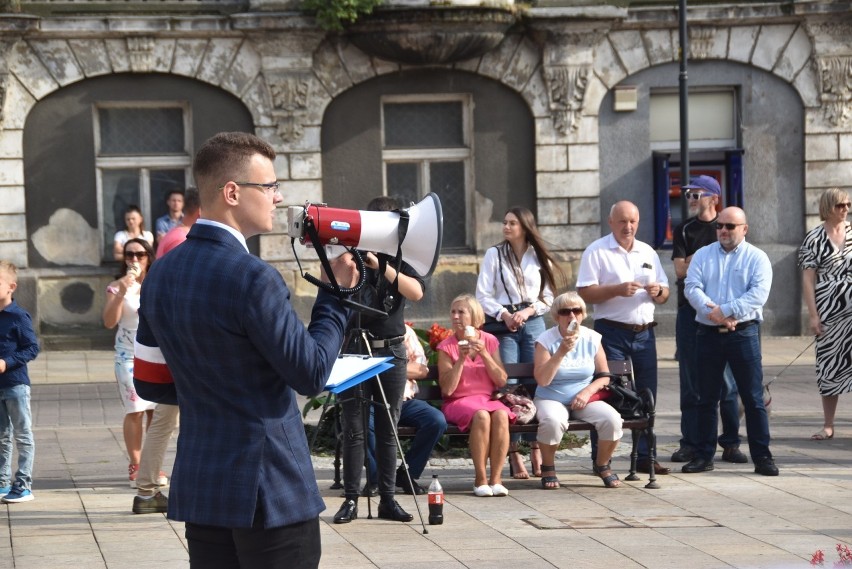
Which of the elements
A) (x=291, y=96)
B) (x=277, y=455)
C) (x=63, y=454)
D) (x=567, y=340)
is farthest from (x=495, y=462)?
(x=291, y=96)

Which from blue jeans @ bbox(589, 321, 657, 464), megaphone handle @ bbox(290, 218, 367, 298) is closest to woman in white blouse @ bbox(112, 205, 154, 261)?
blue jeans @ bbox(589, 321, 657, 464)

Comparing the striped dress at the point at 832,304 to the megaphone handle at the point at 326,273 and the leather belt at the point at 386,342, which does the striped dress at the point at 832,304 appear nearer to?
the leather belt at the point at 386,342

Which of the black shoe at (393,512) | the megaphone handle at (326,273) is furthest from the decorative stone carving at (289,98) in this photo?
the megaphone handle at (326,273)

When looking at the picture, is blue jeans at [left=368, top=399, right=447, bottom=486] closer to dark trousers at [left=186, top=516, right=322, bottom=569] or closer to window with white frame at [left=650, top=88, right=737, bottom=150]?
dark trousers at [left=186, top=516, right=322, bottom=569]

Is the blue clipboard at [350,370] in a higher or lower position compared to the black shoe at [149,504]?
higher

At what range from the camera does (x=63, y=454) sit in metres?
10.9

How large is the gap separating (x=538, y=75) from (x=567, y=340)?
1124 cm

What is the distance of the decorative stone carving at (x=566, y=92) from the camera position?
64.9ft

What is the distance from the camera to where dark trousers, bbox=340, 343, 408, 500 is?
8.15 metres

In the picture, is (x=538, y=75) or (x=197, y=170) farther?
(x=538, y=75)

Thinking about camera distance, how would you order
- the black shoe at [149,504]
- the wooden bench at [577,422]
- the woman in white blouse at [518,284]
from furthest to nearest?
the woman in white blouse at [518,284] → the wooden bench at [577,422] → the black shoe at [149,504]

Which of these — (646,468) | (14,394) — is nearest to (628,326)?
(646,468)

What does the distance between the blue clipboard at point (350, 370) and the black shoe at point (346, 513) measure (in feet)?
9.61

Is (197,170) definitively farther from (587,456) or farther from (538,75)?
(538,75)
